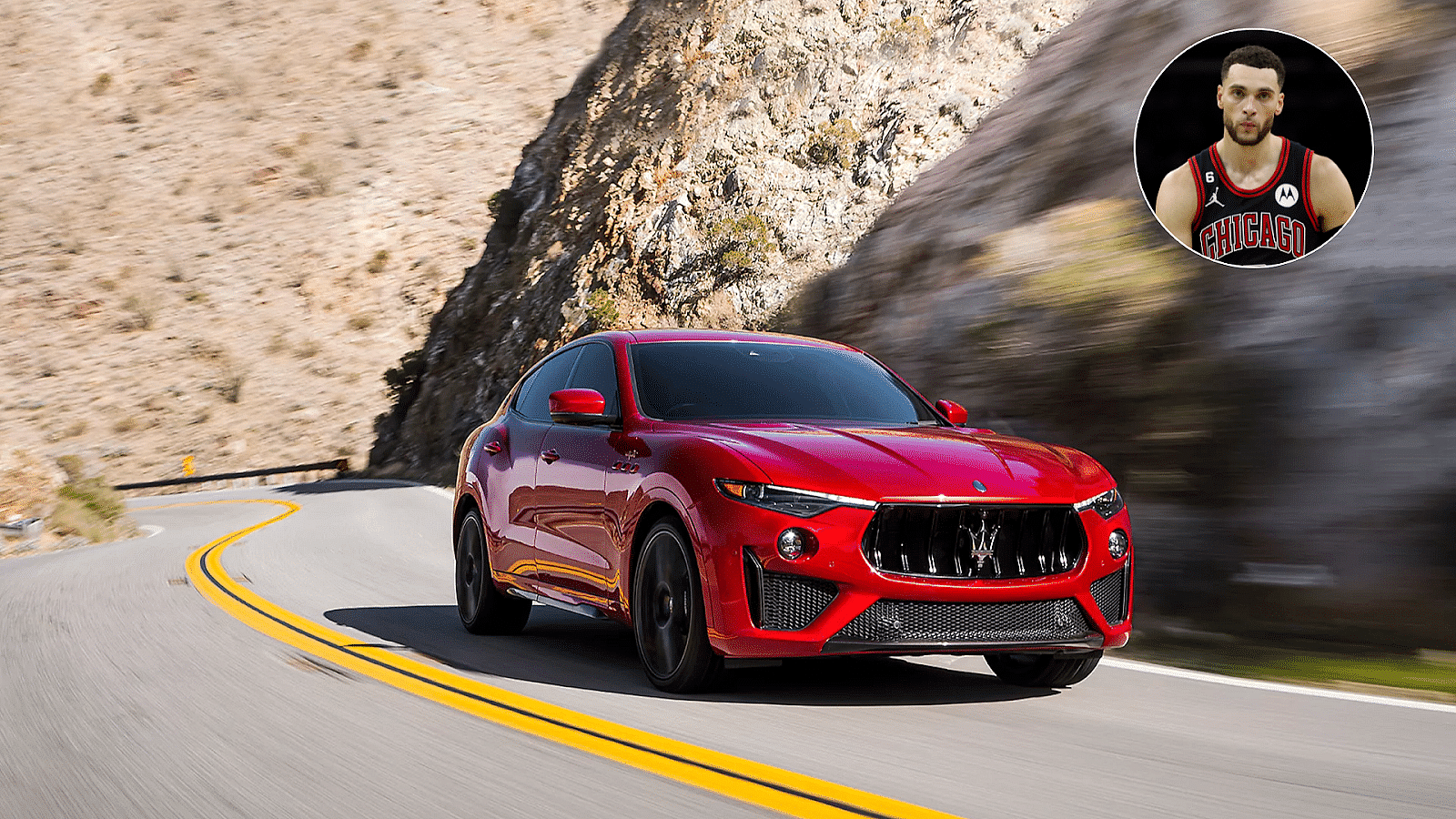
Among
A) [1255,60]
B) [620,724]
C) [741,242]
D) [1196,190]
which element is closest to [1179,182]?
[1196,190]

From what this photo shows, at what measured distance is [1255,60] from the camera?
1036 cm

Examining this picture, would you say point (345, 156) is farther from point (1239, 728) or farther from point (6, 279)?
point (1239, 728)

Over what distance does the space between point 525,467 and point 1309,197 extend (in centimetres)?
512

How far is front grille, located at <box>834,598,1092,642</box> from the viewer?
5.74m

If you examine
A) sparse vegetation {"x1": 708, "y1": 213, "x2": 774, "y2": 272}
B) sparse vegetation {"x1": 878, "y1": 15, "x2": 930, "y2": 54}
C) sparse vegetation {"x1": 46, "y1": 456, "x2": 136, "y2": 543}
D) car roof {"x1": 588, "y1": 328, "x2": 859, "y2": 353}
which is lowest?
sparse vegetation {"x1": 46, "y1": 456, "x2": 136, "y2": 543}

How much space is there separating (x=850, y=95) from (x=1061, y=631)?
2947 centimetres

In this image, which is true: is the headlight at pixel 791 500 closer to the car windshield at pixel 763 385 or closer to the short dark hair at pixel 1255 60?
the car windshield at pixel 763 385

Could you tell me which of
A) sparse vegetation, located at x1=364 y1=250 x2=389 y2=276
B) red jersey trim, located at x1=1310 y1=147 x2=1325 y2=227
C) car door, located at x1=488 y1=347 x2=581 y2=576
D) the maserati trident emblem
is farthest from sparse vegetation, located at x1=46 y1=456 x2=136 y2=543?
sparse vegetation, located at x1=364 y1=250 x2=389 y2=276

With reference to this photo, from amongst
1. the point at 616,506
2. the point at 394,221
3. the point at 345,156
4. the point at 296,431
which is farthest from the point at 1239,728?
the point at 345,156

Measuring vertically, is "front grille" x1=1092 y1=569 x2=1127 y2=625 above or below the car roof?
below

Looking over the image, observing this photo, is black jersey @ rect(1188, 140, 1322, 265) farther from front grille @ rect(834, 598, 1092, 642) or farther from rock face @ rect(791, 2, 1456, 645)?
front grille @ rect(834, 598, 1092, 642)

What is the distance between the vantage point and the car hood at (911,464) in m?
5.80

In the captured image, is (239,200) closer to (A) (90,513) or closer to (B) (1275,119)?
(A) (90,513)

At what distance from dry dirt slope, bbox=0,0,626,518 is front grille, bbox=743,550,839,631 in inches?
1531
